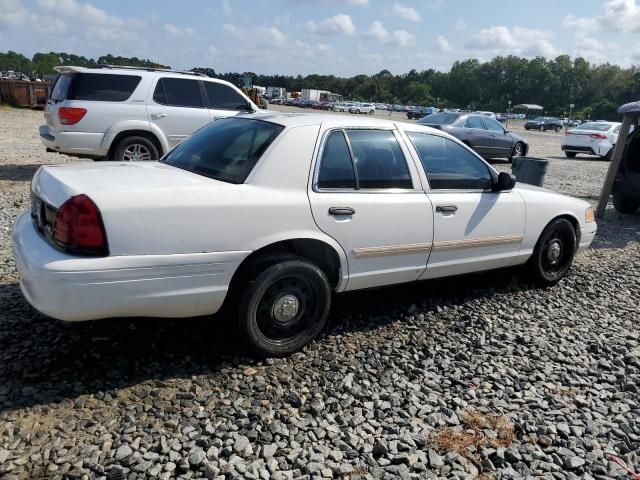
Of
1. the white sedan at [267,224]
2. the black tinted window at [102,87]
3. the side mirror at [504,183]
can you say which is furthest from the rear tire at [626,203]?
the black tinted window at [102,87]

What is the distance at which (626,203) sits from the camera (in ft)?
32.1

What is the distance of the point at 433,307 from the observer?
4.64 meters

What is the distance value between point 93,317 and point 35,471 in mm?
784

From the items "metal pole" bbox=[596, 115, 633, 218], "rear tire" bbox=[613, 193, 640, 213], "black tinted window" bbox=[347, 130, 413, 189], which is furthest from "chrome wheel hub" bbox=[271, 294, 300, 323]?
"rear tire" bbox=[613, 193, 640, 213]

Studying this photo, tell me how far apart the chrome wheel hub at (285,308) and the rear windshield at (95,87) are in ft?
22.1

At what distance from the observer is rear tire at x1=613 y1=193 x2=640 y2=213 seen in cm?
968

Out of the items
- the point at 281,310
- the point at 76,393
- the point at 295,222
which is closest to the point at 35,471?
the point at 76,393

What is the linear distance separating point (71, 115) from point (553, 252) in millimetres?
7364

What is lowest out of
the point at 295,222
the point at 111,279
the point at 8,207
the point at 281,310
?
the point at 8,207

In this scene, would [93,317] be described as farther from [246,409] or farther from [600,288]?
[600,288]

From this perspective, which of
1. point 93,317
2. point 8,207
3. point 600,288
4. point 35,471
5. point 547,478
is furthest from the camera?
point 8,207

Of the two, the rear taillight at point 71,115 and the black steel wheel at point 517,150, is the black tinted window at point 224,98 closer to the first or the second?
the rear taillight at point 71,115

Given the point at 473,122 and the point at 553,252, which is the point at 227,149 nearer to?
the point at 553,252

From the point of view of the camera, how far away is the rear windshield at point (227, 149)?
11.6 feet
